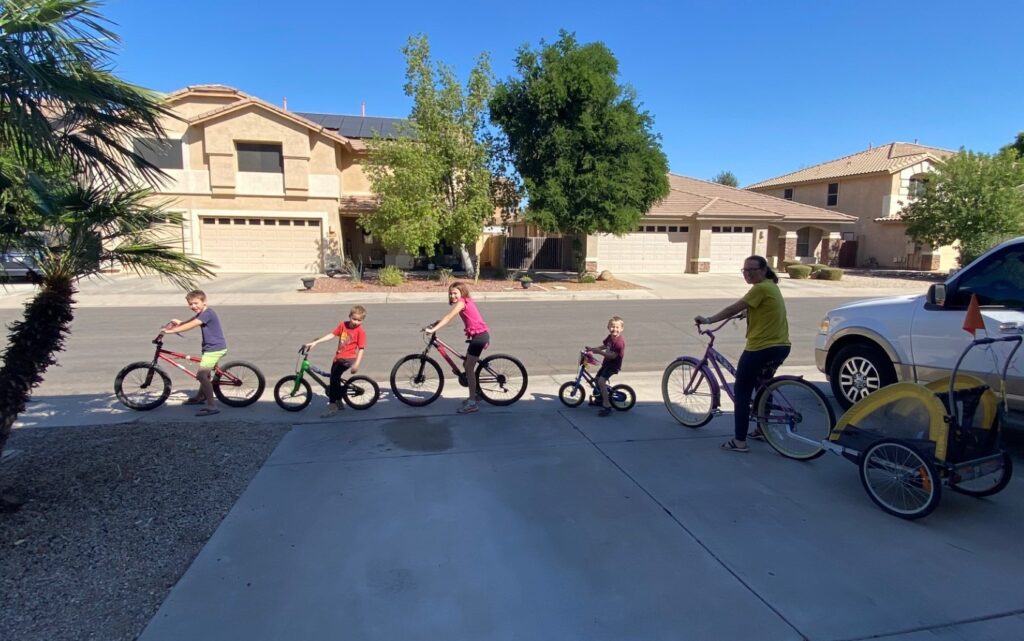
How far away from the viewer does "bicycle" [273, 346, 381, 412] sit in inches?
245

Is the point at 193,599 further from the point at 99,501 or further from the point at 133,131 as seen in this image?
the point at 133,131

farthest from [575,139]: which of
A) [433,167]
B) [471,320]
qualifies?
[471,320]

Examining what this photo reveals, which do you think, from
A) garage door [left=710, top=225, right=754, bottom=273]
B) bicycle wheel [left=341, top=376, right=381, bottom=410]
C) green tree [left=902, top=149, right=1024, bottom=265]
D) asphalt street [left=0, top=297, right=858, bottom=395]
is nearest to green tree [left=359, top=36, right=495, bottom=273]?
asphalt street [left=0, top=297, right=858, bottom=395]

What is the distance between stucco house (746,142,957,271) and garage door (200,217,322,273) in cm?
2659

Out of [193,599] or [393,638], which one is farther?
[193,599]

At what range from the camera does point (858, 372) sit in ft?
20.0

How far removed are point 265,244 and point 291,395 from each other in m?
23.7

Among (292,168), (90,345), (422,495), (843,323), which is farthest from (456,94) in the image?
(422,495)

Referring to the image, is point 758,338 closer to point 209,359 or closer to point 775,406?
point 775,406

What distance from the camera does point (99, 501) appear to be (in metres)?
4.05

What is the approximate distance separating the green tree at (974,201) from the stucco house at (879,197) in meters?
2.49

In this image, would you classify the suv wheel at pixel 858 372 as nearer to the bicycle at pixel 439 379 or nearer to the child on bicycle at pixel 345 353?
the bicycle at pixel 439 379

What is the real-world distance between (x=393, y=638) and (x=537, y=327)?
34.0 feet

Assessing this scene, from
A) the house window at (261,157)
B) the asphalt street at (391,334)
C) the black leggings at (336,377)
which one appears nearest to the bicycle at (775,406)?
the asphalt street at (391,334)
